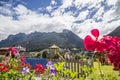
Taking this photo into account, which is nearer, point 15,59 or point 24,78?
point 24,78

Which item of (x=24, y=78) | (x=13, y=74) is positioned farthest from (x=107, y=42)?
(x=13, y=74)

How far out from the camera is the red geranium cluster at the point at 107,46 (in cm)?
214

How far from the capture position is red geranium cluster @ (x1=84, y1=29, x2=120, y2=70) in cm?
214

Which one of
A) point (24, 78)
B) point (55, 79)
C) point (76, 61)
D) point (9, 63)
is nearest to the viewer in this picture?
point (55, 79)

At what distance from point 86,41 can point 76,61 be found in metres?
11.0

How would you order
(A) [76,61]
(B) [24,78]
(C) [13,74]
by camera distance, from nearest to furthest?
(B) [24,78] → (C) [13,74] → (A) [76,61]

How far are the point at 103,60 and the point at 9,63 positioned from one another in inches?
226

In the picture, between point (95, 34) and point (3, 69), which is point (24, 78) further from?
point (95, 34)

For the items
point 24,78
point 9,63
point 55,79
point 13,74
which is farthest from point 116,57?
point 9,63

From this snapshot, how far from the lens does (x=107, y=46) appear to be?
2186 millimetres

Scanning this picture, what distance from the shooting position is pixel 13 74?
5.84 meters

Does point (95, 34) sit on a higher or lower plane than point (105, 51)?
higher

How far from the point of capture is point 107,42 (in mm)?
2199

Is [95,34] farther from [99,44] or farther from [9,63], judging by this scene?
[9,63]
